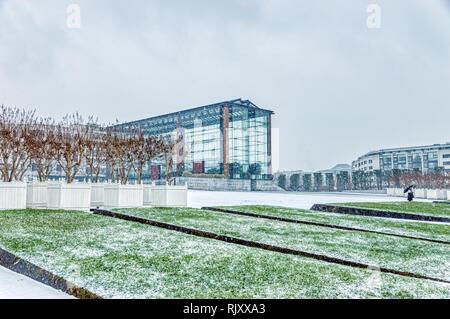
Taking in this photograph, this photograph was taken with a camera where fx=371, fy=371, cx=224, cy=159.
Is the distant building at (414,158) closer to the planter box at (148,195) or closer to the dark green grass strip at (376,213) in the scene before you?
the dark green grass strip at (376,213)

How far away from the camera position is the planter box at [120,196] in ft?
57.4

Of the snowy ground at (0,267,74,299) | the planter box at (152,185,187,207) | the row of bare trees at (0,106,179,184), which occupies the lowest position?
the snowy ground at (0,267,74,299)

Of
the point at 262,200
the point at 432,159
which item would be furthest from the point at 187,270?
the point at 432,159

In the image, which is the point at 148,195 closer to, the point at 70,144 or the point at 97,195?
the point at 97,195

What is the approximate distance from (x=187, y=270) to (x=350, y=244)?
527 cm

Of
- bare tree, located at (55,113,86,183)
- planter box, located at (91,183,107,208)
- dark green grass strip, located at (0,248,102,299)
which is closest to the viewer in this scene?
dark green grass strip, located at (0,248,102,299)

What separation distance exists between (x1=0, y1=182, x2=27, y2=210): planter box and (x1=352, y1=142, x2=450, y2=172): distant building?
115 m

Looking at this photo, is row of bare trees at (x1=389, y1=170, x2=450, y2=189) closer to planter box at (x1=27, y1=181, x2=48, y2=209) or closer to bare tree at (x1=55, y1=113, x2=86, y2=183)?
bare tree at (x1=55, y1=113, x2=86, y2=183)

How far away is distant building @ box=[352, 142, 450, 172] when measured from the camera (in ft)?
395

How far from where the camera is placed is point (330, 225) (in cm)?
1374

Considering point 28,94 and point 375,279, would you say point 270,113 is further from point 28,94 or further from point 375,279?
point 375,279

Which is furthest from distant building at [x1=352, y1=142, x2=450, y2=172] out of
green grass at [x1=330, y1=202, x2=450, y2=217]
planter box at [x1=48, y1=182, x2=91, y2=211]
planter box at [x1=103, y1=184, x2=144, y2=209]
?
planter box at [x1=48, y1=182, x2=91, y2=211]

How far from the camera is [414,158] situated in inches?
4951

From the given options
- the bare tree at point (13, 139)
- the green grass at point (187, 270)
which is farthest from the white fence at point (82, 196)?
the green grass at point (187, 270)
